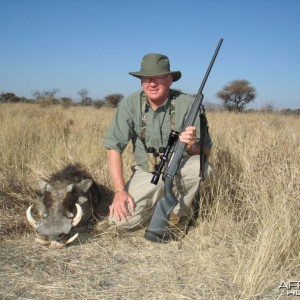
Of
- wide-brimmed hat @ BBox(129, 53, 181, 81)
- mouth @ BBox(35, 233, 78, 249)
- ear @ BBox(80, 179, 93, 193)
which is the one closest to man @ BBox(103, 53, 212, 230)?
wide-brimmed hat @ BBox(129, 53, 181, 81)

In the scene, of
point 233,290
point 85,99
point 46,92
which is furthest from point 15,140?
point 85,99

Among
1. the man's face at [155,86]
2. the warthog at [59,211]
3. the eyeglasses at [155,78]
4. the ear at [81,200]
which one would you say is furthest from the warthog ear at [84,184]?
the eyeglasses at [155,78]

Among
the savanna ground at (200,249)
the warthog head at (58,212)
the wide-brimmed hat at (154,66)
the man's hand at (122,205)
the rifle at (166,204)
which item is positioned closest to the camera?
the savanna ground at (200,249)

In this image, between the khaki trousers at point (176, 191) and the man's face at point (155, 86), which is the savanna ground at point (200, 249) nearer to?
the khaki trousers at point (176, 191)

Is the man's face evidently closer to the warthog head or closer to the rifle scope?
the rifle scope

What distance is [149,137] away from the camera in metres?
4.02

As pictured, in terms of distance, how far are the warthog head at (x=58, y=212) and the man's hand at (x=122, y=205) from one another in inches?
12.7

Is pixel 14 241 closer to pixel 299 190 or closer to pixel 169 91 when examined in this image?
pixel 169 91

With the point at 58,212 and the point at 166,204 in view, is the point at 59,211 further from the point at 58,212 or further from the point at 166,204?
the point at 166,204

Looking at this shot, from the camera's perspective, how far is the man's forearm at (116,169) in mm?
3766

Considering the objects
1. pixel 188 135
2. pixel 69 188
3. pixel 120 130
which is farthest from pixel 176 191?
pixel 69 188

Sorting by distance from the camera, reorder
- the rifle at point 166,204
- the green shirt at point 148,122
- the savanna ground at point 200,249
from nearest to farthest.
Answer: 1. the savanna ground at point 200,249
2. the rifle at point 166,204
3. the green shirt at point 148,122

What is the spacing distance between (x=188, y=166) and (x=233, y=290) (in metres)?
1.48

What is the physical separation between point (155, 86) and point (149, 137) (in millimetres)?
534
